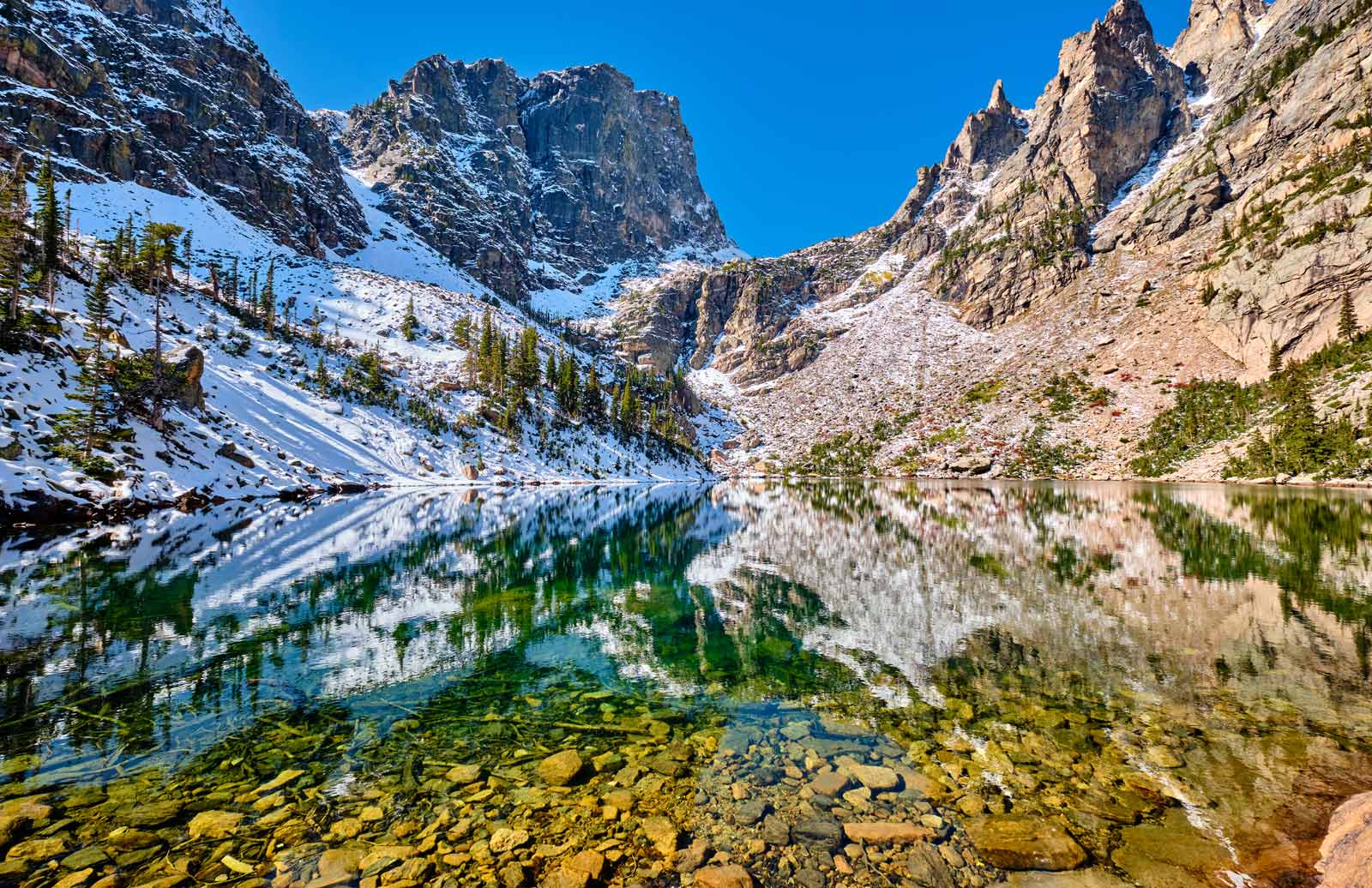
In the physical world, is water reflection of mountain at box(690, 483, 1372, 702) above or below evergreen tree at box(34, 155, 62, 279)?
below

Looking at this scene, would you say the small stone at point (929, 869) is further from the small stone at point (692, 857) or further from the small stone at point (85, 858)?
the small stone at point (85, 858)

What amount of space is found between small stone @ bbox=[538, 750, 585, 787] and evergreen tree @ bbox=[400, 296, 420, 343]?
111061 millimetres

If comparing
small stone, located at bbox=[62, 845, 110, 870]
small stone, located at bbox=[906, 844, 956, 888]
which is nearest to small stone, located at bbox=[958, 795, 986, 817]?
small stone, located at bbox=[906, 844, 956, 888]

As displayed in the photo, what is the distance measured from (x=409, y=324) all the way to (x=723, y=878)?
388ft

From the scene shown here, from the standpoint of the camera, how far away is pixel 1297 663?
447 inches

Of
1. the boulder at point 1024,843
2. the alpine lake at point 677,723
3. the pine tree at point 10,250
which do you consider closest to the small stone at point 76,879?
the alpine lake at point 677,723

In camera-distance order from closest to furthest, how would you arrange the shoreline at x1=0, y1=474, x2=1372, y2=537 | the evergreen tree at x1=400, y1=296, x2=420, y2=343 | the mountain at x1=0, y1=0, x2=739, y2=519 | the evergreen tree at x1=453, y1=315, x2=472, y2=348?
the shoreline at x1=0, y1=474, x2=1372, y2=537, the mountain at x1=0, y1=0, x2=739, y2=519, the evergreen tree at x1=400, y1=296, x2=420, y2=343, the evergreen tree at x1=453, y1=315, x2=472, y2=348

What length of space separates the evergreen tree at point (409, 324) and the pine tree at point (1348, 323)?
151 meters

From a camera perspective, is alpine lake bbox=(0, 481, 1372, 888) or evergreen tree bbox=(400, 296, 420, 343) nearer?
alpine lake bbox=(0, 481, 1372, 888)

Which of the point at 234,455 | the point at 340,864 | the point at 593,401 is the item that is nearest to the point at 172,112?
the point at 593,401

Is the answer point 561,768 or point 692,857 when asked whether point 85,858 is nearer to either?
point 561,768

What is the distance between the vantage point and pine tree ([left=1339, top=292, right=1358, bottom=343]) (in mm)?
78000

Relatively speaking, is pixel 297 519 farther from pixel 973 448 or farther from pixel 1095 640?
pixel 973 448

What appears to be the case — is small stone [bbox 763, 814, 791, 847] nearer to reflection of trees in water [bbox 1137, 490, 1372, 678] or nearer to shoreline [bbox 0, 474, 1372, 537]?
reflection of trees in water [bbox 1137, 490, 1372, 678]
